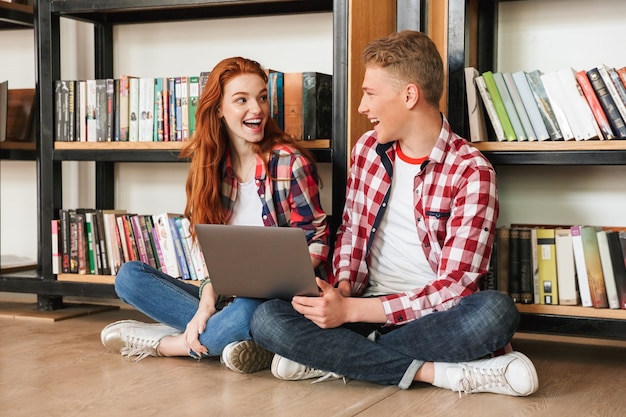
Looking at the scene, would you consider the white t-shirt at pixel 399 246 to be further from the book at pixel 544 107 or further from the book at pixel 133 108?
the book at pixel 133 108

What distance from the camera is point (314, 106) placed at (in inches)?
93.2

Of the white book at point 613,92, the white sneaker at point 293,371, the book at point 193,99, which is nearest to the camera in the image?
the white sneaker at point 293,371

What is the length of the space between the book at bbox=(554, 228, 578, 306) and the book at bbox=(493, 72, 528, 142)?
0.86 feet

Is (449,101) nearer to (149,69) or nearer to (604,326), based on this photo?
(604,326)

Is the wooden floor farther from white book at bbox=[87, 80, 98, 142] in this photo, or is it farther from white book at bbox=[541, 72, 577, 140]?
white book at bbox=[87, 80, 98, 142]

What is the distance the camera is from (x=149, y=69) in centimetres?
293

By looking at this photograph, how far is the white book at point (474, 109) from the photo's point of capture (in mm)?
2193

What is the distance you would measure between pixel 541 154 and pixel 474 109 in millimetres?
199

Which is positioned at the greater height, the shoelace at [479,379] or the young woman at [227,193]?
the young woman at [227,193]

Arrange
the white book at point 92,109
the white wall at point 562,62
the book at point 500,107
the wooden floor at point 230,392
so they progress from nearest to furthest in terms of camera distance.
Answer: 1. the wooden floor at point 230,392
2. the book at point 500,107
3. the white wall at point 562,62
4. the white book at point 92,109

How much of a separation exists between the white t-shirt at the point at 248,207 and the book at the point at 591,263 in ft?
2.54

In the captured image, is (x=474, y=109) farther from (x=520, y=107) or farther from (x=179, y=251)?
(x=179, y=251)

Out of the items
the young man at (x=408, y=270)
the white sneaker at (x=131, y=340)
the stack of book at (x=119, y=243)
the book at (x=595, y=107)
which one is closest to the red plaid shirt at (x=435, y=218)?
the young man at (x=408, y=270)

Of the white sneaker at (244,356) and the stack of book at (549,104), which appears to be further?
the stack of book at (549,104)
